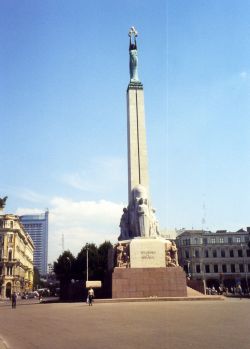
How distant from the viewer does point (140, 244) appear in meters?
28.3

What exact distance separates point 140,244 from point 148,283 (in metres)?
3.12

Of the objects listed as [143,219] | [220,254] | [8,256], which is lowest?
[220,254]

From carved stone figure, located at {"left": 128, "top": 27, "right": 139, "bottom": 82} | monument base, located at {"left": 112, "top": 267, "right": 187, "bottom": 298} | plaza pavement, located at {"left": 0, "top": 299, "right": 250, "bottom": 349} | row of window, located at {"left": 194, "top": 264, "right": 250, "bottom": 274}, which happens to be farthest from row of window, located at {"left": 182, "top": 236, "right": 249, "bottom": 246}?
plaza pavement, located at {"left": 0, "top": 299, "right": 250, "bottom": 349}

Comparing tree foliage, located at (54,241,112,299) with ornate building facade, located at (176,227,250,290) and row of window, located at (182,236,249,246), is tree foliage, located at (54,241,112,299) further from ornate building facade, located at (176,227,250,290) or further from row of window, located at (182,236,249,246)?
row of window, located at (182,236,249,246)

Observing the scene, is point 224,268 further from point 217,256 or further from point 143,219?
point 143,219

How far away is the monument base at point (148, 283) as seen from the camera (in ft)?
84.9

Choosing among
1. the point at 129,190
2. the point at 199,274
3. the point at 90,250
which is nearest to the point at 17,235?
the point at 90,250

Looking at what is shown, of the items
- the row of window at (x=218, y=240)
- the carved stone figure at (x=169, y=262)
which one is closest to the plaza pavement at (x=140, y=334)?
the carved stone figure at (x=169, y=262)

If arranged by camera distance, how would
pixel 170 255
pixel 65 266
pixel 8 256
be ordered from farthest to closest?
pixel 8 256
pixel 65 266
pixel 170 255

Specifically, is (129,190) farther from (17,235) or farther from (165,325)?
(17,235)

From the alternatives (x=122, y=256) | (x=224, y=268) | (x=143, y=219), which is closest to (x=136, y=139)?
(x=143, y=219)

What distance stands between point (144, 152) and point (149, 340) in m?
25.7

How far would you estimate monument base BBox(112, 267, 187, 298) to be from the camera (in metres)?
25.9

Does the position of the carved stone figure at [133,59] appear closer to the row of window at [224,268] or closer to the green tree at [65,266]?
the green tree at [65,266]
